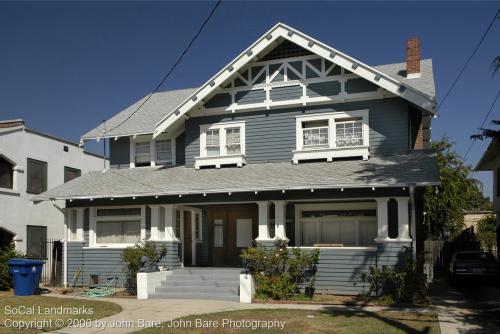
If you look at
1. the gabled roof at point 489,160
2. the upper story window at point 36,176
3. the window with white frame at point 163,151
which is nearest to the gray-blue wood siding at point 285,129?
the window with white frame at point 163,151

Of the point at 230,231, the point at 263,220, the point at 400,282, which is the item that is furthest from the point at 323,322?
the point at 230,231

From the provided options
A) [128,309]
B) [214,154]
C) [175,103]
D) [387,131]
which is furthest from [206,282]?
[175,103]

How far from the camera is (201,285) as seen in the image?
57.5ft

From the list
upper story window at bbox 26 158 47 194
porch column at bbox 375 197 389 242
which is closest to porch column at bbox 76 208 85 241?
upper story window at bbox 26 158 47 194

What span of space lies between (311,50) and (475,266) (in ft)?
34.0

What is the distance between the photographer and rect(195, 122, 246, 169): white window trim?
19922 mm

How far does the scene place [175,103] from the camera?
25062mm

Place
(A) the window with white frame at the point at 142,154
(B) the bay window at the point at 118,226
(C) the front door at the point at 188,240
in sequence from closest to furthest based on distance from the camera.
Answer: (B) the bay window at the point at 118,226 < (C) the front door at the point at 188,240 < (A) the window with white frame at the point at 142,154

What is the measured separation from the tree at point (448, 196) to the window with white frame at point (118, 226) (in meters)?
18.6

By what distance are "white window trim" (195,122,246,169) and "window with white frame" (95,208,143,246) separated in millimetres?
3023

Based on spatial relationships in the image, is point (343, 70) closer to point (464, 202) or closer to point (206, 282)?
point (206, 282)

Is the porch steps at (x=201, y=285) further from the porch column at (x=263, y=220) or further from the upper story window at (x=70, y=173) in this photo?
the upper story window at (x=70, y=173)

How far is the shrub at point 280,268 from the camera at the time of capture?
16359 millimetres

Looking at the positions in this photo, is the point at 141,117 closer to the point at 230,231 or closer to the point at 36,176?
the point at 36,176
